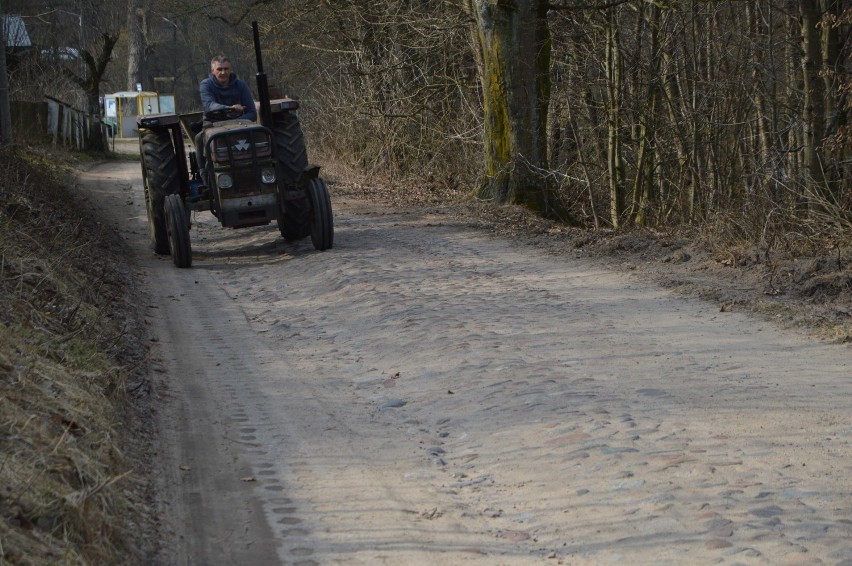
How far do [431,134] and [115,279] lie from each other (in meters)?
12.1

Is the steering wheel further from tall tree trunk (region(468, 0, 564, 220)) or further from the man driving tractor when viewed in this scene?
tall tree trunk (region(468, 0, 564, 220))

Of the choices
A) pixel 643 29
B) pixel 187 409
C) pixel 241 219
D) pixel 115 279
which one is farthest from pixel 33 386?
pixel 643 29

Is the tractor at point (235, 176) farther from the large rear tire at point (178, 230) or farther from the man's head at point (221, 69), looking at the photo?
the man's head at point (221, 69)

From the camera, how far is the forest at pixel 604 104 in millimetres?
13539

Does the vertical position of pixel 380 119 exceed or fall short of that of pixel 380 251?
it exceeds it

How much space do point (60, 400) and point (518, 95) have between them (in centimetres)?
1121

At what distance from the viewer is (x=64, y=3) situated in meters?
35.7

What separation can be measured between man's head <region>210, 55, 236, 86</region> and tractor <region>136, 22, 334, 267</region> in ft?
1.12

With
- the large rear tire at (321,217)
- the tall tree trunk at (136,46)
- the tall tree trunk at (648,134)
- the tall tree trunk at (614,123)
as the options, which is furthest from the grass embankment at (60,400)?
the tall tree trunk at (136,46)

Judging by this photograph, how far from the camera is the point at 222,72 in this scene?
12266mm

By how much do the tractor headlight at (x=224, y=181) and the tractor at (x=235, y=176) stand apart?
1cm

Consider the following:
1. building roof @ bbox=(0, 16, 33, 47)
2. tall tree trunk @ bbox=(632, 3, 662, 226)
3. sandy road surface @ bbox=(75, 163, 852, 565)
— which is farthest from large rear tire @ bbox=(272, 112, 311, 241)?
building roof @ bbox=(0, 16, 33, 47)

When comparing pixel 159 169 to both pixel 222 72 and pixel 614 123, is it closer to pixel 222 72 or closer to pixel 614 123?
pixel 222 72

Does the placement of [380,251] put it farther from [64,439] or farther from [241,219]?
[64,439]
